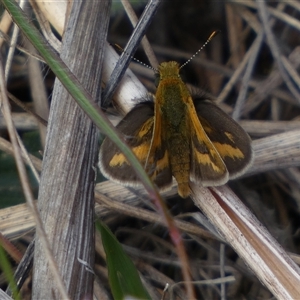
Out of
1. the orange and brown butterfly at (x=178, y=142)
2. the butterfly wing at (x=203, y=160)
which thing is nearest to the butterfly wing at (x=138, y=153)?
the orange and brown butterfly at (x=178, y=142)

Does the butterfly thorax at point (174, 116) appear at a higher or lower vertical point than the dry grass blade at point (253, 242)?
higher

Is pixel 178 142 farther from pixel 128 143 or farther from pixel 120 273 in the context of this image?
pixel 120 273

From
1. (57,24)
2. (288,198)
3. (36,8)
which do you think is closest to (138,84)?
(57,24)

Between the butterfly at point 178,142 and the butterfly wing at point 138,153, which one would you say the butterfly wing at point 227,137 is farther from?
the butterfly wing at point 138,153

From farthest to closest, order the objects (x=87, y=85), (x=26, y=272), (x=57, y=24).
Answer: (x=57, y=24) < (x=87, y=85) < (x=26, y=272)

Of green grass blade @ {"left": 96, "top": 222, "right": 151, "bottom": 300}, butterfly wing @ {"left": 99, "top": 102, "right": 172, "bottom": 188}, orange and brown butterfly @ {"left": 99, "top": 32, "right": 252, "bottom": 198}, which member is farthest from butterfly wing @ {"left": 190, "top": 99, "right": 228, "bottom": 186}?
green grass blade @ {"left": 96, "top": 222, "right": 151, "bottom": 300}

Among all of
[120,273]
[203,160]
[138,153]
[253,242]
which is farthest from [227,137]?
[120,273]

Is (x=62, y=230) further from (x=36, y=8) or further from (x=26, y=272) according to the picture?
(x=36, y=8)

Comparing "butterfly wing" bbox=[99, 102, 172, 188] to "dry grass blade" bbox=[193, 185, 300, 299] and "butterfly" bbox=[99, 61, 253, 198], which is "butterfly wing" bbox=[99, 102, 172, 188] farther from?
"dry grass blade" bbox=[193, 185, 300, 299]
